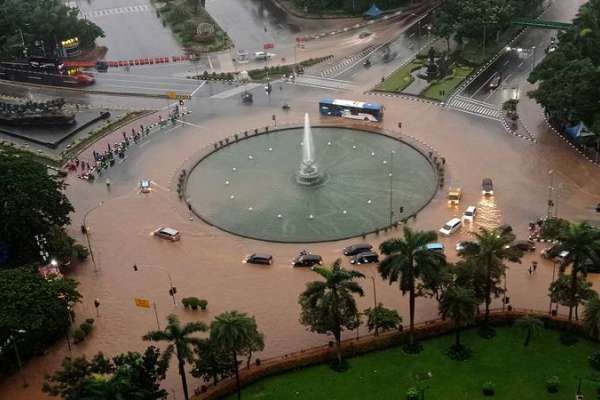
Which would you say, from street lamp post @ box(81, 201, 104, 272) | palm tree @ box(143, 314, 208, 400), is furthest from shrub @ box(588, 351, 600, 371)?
street lamp post @ box(81, 201, 104, 272)

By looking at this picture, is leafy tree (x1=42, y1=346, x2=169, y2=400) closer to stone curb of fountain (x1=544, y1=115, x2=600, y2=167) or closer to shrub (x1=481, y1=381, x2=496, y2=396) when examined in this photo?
shrub (x1=481, y1=381, x2=496, y2=396)

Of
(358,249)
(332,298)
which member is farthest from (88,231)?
(332,298)

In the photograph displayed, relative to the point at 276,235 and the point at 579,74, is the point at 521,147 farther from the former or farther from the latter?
the point at 276,235

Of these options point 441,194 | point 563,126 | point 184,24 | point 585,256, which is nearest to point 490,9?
point 563,126

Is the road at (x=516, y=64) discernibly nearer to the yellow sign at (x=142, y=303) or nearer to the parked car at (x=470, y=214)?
the parked car at (x=470, y=214)

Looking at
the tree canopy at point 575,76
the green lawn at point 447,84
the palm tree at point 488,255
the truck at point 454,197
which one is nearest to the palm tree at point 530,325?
the palm tree at point 488,255

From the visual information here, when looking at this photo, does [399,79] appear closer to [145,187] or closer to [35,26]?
[145,187]
